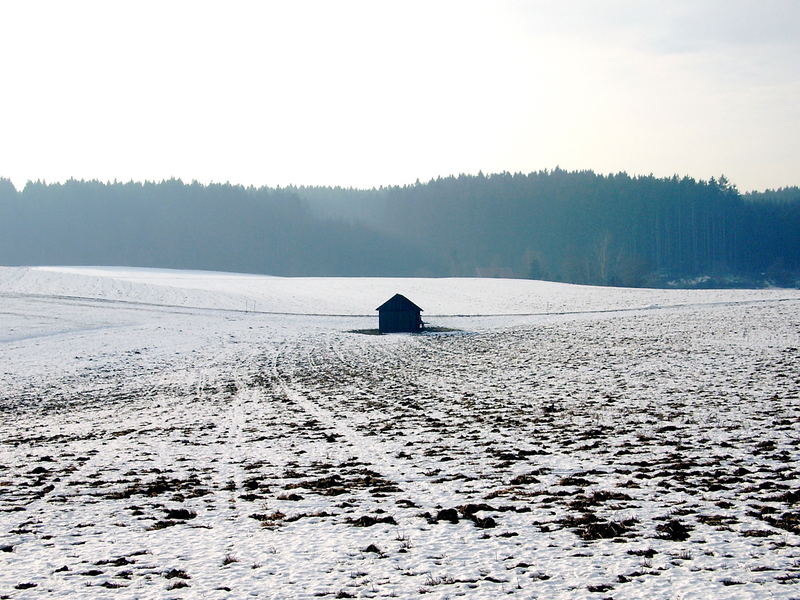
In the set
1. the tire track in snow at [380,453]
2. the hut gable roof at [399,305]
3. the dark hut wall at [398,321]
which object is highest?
the hut gable roof at [399,305]

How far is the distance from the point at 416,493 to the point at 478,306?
6561 cm

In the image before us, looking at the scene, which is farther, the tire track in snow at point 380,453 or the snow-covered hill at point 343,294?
the snow-covered hill at point 343,294

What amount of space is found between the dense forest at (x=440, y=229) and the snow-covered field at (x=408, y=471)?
371ft

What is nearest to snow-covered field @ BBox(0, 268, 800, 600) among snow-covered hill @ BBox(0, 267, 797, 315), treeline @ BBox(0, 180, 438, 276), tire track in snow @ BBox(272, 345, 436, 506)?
tire track in snow @ BBox(272, 345, 436, 506)

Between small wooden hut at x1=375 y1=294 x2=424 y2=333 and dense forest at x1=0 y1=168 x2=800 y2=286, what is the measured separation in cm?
8633

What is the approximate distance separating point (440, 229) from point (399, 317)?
4435 inches

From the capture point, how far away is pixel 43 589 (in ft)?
28.9

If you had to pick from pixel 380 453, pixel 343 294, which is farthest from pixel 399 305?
pixel 380 453

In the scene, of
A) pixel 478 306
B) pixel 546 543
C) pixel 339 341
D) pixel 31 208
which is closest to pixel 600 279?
pixel 478 306

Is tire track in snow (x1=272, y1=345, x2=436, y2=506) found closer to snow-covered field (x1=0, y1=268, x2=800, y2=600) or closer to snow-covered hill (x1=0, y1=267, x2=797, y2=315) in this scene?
snow-covered field (x1=0, y1=268, x2=800, y2=600)

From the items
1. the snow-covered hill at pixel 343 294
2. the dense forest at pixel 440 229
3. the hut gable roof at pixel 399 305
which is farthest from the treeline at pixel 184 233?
the hut gable roof at pixel 399 305

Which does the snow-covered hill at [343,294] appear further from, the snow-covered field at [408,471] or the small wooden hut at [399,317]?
the snow-covered field at [408,471]

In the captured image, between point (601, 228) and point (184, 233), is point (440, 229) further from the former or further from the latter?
point (184, 233)

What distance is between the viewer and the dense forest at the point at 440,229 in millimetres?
151375
